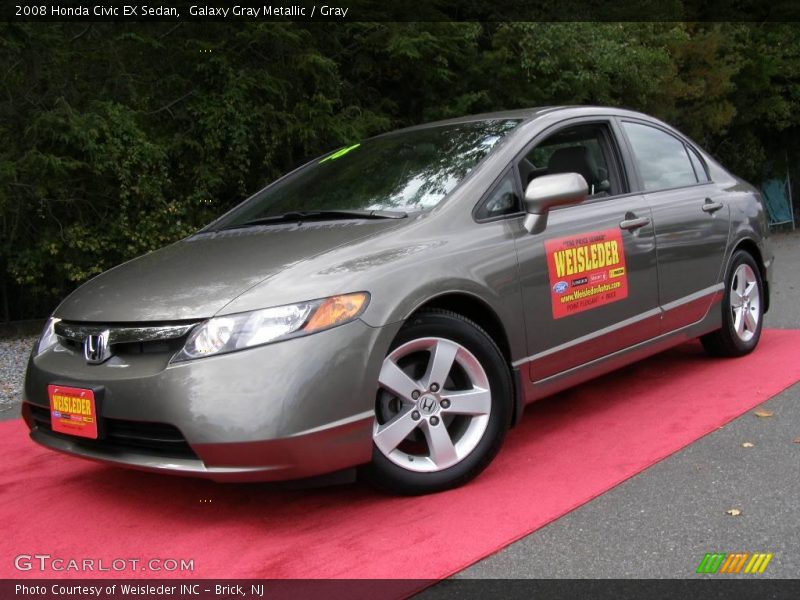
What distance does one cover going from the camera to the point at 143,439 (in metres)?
3.09

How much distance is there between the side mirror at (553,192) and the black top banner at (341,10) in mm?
6468

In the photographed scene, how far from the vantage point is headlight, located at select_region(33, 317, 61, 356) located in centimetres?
358

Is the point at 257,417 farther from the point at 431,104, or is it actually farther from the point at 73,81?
the point at 431,104

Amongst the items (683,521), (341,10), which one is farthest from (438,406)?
(341,10)

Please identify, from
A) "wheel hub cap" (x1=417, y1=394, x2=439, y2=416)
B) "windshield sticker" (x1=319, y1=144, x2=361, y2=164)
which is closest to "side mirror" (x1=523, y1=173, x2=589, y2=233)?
"wheel hub cap" (x1=417, y1=394, x2=439, y2=416)

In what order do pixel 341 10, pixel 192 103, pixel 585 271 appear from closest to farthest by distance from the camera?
1. pixel 585 271
2. pixel 192 103
3. pixel 341 10

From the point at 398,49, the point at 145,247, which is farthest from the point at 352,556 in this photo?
the point at 398,49

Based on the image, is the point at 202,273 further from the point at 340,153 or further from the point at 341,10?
the point at 341,10

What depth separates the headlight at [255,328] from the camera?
2.97 metres

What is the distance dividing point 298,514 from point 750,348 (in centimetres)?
360

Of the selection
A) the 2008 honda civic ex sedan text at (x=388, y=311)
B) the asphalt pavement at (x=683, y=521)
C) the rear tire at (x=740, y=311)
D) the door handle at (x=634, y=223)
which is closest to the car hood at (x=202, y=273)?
the 2008 honda civic ex sedan text at (x=388, y=311)

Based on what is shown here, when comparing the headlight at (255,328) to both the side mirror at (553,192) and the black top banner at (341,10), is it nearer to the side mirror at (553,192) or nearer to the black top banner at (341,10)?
the side mirror at (553,192)

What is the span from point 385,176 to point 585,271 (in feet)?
3.51

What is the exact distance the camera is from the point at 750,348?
562cm
